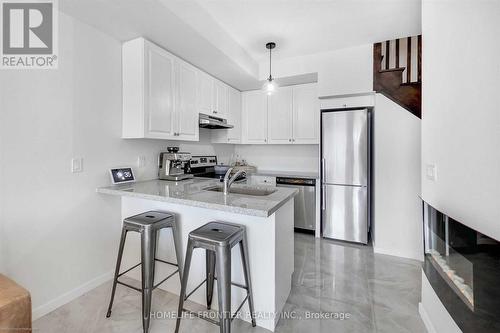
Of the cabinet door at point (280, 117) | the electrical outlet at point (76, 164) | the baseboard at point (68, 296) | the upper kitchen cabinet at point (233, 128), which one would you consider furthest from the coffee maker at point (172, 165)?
the cabinet door at point (280, 117)

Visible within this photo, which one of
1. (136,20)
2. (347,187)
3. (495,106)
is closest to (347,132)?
(347,187)

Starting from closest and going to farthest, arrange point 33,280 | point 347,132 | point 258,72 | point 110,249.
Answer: point 33,280, point 110,249, point 347,132, point 258,72

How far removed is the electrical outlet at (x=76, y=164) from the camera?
76.7 inches

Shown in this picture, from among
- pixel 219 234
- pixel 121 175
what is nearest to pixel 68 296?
pixel 121 175

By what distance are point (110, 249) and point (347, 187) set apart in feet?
9.66

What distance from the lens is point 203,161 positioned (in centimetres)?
376

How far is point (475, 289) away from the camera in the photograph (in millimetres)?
980

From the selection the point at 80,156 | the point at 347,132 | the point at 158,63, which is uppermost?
the point at 158,63

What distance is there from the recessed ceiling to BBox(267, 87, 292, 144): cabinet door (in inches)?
36.5

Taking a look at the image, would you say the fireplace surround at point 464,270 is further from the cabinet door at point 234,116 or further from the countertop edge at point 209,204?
the cabinet door at point 234,116

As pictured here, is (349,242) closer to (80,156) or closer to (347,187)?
(347,187)

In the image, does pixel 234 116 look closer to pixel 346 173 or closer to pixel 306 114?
pixel 306 114

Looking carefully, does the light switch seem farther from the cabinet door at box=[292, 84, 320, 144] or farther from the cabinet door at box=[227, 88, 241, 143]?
the cabinet door at box=[227, 88, 241, 143]

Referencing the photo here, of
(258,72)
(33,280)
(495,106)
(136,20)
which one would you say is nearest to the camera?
(495,106)
